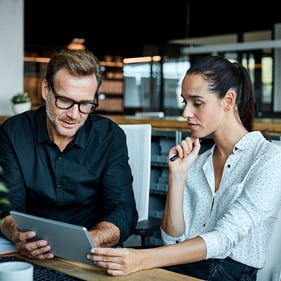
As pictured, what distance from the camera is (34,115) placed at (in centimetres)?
236

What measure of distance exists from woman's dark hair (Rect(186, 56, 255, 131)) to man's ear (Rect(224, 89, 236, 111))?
1 centimetres

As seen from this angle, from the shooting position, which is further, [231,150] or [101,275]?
[231,150]

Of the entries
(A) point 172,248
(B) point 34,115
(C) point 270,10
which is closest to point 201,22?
(C) point 270,10

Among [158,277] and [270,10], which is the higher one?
[270,10]

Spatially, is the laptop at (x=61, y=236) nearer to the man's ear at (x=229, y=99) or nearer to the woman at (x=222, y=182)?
the woman at (x=222, y=182)

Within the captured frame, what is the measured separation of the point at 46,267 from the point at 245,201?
0.66 metres

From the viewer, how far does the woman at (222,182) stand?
5.98 ft

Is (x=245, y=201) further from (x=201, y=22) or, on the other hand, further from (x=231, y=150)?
(x=201, y=22)

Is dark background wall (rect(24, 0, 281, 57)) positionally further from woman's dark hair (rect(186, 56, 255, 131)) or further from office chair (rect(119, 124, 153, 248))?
woman's dark hair (rect(186, 56, 255, 131))

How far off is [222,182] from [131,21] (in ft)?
32.6

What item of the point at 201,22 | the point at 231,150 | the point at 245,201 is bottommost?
the point at 245,201

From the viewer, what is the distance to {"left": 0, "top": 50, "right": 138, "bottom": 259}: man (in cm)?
212

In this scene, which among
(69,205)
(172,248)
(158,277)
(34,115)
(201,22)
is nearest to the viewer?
(158,277)

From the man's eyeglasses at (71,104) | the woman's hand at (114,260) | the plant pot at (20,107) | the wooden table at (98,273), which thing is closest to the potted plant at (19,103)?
the plant pot at (20,107)
